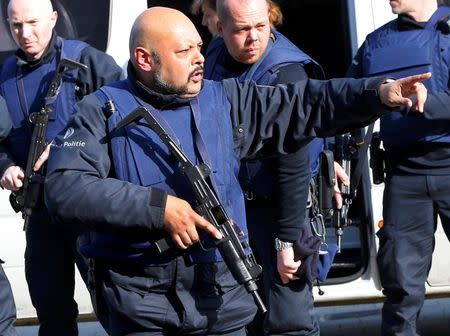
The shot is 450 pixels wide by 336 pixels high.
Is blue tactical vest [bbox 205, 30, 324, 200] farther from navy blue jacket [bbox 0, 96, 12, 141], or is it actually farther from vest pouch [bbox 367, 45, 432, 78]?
navy blue jacket [bbox 0, 96, 12, 141]

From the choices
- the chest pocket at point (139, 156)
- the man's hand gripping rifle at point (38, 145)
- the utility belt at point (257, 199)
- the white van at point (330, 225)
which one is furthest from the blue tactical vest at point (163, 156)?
the white van at point (330, 225)

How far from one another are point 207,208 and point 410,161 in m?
1.86

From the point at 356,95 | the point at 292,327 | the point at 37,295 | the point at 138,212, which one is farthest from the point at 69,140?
the point at 37,295

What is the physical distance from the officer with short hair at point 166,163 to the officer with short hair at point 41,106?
4.40ft

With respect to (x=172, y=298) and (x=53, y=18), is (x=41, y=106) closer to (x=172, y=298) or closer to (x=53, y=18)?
(x=53, y=18)

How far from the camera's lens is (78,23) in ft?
17.0

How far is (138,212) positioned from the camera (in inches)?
117

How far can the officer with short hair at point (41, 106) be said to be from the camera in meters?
4.59

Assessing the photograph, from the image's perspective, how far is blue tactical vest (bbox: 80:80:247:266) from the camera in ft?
10.2

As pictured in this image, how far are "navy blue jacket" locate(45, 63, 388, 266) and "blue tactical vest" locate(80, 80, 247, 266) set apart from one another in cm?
1

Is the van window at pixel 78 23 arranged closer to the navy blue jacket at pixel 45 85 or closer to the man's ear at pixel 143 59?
the navy blue jacket at pixel 45 85

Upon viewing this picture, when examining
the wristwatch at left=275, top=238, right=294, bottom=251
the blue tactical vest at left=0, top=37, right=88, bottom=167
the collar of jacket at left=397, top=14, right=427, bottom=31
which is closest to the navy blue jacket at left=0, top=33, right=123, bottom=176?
the blue tactical vest at left=0, top=37, right=88, bottom=167

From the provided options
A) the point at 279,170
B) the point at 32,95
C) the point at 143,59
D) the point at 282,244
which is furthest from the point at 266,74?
the point at 32,95

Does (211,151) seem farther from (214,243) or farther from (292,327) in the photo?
(292,327)
